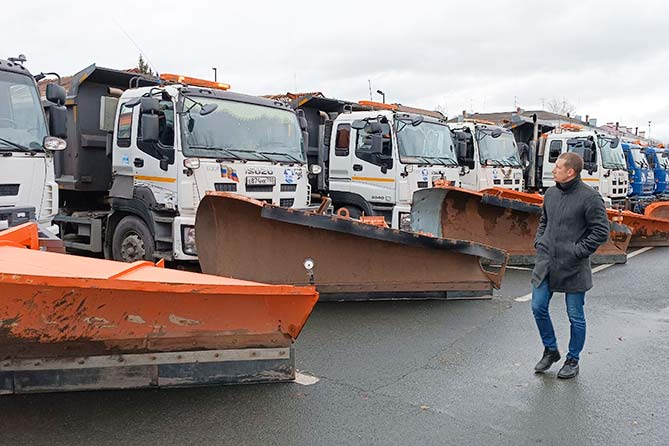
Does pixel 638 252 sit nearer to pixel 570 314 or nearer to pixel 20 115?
pixel 570 314

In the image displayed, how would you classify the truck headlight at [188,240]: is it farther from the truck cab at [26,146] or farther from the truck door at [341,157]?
the truck door at [341,157]

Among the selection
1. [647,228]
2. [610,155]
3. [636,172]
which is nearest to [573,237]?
[647,228]

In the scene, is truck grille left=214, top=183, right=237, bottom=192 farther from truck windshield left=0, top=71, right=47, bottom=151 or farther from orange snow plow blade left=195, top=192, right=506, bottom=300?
truck windshield left=0, top=71, right=47, bottom=151

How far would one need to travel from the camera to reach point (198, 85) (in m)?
7.94

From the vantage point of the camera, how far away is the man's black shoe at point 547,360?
4691 mm

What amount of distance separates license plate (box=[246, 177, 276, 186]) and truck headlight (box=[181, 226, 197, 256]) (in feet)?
2.96

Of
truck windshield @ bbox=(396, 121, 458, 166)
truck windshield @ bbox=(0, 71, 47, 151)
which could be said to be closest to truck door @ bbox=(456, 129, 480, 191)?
truck windshield @ bbox=(396, 121, 458, 166)

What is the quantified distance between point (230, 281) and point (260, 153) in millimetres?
4105

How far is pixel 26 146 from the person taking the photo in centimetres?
620

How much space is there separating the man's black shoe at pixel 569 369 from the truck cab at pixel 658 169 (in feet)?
60.4

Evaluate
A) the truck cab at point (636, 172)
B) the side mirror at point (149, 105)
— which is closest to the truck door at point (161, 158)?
the side mirror at point (149, 105)

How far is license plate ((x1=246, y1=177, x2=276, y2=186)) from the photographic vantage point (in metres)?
7.35

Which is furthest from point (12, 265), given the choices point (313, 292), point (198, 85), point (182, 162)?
point (198, 85)

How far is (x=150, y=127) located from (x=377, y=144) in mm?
3815
